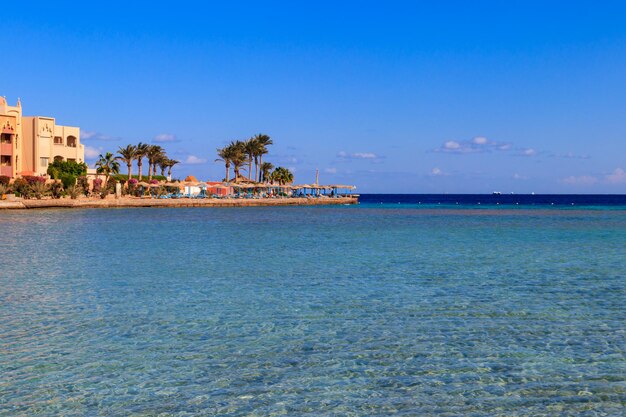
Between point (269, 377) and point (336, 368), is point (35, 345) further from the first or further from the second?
point (336, 368)

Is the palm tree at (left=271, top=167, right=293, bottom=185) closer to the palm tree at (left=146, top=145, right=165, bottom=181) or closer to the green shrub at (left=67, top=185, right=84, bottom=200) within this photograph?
the palm tree at (left=146, top=145, right=165, bottom=181)

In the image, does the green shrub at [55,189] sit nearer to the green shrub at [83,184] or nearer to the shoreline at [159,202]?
the shoreline at [159,202]

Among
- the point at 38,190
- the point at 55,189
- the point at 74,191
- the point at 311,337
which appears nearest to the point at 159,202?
the point at 74,191

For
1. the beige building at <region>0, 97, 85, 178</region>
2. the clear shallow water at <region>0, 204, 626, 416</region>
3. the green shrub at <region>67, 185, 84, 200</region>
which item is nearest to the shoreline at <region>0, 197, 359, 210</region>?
the green shrub at <region>67, 185, 84, 200</region>

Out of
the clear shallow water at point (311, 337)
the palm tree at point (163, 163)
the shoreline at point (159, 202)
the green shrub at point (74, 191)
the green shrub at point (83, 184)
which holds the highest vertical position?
the palm tree at point (163, 163)

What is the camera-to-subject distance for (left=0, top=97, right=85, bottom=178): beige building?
80625 millimetres

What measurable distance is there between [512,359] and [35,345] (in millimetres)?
8250

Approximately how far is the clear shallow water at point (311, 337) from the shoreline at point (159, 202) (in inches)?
2087

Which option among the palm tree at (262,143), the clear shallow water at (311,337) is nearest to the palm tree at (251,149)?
the palm tree at (262,143)

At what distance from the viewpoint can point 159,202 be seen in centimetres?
9069

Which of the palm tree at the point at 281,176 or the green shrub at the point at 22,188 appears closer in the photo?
the green shrub at the point at 22,188

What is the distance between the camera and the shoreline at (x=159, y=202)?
2822 inches

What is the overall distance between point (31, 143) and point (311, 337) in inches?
3362

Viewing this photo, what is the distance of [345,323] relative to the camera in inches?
491
